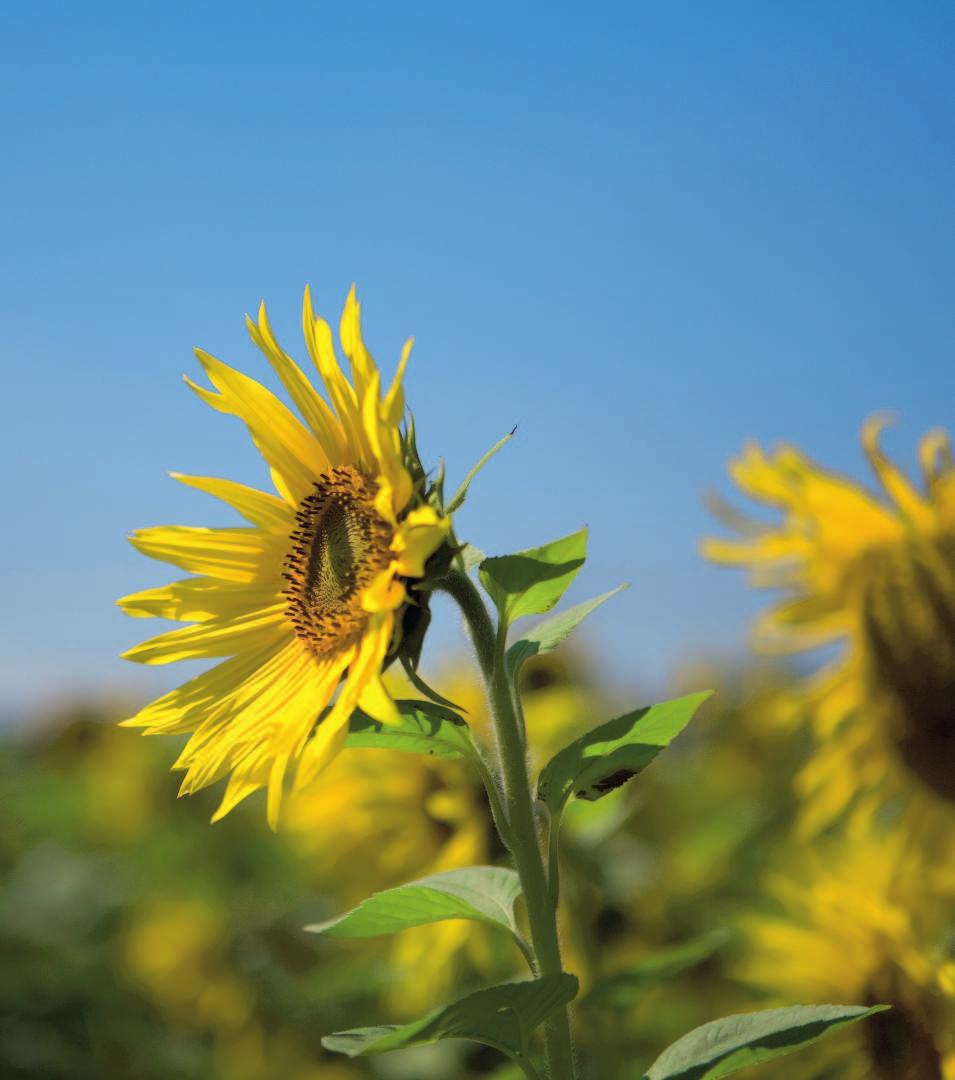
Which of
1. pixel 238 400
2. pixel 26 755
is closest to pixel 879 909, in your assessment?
pixel 238 400

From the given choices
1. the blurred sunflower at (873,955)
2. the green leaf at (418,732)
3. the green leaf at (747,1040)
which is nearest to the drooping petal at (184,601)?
the green leaf at (418,732)

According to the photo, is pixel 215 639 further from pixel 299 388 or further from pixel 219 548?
pixel 299 388

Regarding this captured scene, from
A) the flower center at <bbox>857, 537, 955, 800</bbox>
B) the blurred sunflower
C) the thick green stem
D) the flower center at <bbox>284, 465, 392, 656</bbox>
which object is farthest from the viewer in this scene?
the flower center at <bbox>857, 537, 955, 800</bbox>

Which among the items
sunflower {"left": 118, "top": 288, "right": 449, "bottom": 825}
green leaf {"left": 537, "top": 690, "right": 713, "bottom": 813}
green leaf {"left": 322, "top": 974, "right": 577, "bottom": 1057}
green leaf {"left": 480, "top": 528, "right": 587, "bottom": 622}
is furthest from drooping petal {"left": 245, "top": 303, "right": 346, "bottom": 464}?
green leaf {"left": 322, "top": 974, "right": 577, "bottom": 1057}

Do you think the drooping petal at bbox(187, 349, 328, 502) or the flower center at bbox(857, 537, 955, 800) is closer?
the drooping petal at bbox(187, 349, 328, 502)

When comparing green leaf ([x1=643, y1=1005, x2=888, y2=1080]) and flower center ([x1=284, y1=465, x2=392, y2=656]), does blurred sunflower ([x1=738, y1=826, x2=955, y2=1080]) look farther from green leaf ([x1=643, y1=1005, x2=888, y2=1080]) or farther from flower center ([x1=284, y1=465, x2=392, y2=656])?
flower center ([x1=284, y1=465, x2=392, y2=656])

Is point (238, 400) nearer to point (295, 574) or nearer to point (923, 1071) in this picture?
point (295, 574)
